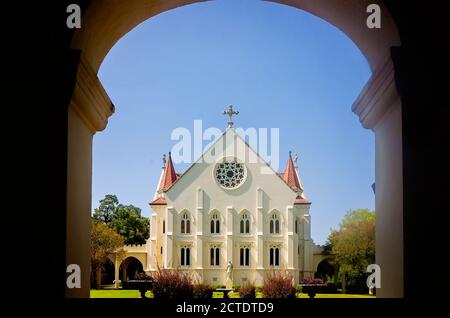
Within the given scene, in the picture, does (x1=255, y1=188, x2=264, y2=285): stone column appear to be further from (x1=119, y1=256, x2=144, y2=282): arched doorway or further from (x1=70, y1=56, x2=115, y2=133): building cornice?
(x1=70, y1=56, x2=115, y2=133): building cornice

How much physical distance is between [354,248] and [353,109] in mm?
36126

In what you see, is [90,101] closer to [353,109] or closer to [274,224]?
[353,109]

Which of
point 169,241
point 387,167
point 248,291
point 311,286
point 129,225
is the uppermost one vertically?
point 129,225

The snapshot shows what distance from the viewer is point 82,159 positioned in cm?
521

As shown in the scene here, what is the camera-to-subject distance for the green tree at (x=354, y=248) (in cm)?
4028

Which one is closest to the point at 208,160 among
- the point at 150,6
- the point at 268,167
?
the point at 268,167

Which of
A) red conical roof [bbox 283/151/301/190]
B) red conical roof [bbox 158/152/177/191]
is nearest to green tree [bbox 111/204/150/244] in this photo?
red conical roof [bbox 158/152/177/191]

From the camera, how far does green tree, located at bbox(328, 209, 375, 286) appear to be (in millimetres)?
40281

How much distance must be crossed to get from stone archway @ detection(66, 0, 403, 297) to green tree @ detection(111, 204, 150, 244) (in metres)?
51.5

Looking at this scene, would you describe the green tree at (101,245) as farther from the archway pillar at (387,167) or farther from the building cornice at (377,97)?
the archway pillar at (387,167)

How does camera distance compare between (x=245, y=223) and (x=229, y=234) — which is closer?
(x=229, y=234)

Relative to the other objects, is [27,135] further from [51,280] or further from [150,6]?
[150,6]

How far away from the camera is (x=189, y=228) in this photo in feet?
149

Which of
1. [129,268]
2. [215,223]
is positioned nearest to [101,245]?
[215,223]
